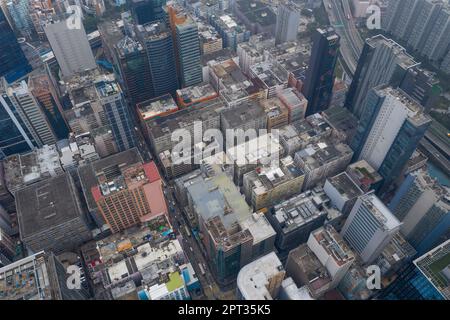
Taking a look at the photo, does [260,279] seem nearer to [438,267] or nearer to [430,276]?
[430,276]

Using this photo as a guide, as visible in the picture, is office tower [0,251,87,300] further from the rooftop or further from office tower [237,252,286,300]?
the rooftop

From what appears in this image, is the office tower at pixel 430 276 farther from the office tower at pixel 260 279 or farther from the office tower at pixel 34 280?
the office tower at pixel 34 280

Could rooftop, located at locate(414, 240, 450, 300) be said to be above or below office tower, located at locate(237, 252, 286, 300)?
above

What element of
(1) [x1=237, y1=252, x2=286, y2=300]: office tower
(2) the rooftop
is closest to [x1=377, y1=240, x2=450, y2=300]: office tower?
(2) the rooftop
